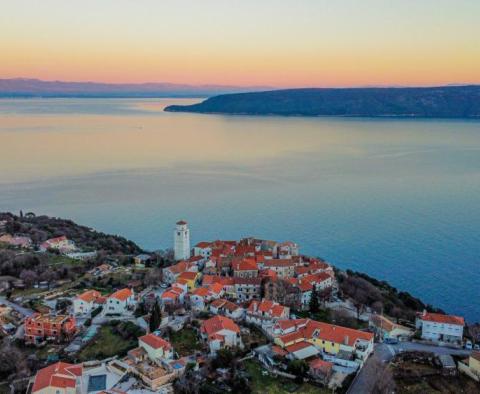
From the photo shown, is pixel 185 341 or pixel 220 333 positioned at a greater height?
pixel 220 333

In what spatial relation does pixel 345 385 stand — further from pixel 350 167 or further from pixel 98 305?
pixel 350 167

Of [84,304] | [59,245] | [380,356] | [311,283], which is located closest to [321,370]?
[380,356]

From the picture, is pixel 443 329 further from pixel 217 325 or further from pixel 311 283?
pixel 217 325

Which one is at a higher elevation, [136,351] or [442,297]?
[136,351]

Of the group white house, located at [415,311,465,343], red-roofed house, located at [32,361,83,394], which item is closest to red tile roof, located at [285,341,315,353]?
white house, located at [415,311,465,343]

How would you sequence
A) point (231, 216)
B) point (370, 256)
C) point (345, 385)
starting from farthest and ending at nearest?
point (231, 216) < point (370, 256) < point (345, 385)

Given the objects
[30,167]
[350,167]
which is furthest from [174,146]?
[350,167]

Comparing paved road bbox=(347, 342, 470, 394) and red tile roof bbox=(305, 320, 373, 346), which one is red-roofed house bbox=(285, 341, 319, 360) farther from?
paved road bbox=(347, 342, 470, 394)
